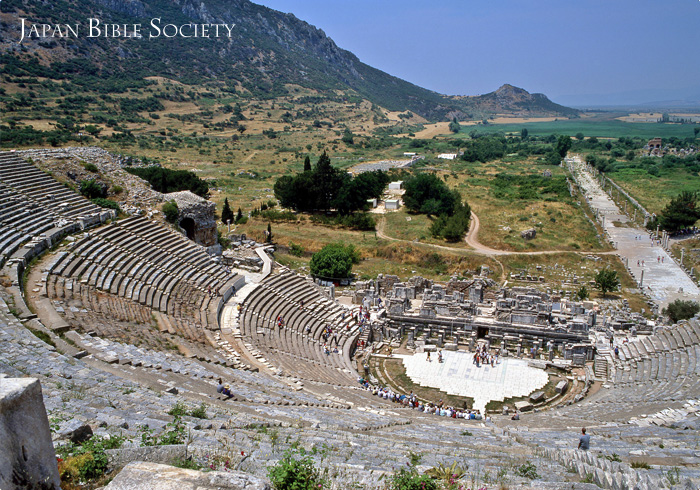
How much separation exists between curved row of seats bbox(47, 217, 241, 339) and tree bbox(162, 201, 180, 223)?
1.70 metres

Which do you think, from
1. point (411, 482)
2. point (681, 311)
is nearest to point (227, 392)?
point (411, 482)

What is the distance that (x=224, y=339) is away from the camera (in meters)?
23.9

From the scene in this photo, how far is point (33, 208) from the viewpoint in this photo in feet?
88.6

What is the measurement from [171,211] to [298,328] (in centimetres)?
1193

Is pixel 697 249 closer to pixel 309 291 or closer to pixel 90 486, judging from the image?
pixel 309 291

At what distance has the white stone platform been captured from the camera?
24422 mm

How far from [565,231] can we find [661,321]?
25056mm

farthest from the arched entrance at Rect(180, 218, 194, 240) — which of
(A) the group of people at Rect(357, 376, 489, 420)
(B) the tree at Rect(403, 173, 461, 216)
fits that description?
(B) the tree at Rect(403, 173, 461, 216)

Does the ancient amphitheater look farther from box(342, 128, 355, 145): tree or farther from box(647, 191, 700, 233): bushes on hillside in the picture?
box(342, 128, 355, 145): tree

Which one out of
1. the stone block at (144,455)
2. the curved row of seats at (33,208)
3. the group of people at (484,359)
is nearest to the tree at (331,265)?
the group of people at (484,359)

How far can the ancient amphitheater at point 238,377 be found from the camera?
9.59 meters

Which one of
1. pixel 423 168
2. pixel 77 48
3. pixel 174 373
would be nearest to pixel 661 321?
pixel 174 373

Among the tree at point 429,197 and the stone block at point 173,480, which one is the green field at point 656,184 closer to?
the tree at point 429,197

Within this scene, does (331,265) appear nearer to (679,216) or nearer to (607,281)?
(607,281)
